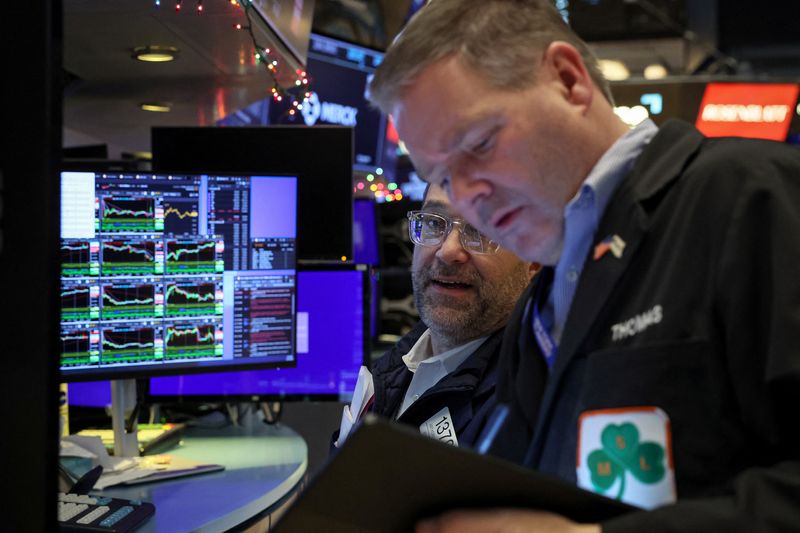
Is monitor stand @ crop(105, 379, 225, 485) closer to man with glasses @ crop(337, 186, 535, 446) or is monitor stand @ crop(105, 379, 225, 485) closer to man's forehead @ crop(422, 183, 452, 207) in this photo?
man with glasses @ crop(337, 186, 535, 446)

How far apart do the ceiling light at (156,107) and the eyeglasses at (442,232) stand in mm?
1548

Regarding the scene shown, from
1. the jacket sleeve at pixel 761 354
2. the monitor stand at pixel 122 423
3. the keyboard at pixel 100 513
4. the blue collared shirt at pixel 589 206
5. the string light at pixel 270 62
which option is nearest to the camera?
the jacket sleeve at pixel 761 354

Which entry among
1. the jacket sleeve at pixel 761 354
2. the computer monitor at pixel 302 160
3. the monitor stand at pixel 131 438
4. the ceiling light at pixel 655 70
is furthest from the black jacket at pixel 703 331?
the ceiling light at pixel 655 70

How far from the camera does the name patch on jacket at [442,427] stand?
1.78 meters

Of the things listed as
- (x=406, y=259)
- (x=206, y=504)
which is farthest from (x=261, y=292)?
(x=406, y=259)

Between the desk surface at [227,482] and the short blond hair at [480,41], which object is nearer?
the short blond hair at [480,41]

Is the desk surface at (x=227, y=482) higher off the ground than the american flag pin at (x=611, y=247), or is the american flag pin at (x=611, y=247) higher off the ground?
the american flag pin at (x=611, y=247)

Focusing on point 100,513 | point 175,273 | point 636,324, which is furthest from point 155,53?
point 636,324

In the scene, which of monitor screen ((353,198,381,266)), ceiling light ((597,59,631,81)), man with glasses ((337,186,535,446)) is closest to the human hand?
man with glasses ((337,186,535,446))

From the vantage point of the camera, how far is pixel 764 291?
2.97ft

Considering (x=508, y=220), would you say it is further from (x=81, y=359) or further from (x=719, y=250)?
(x=81, y=359)

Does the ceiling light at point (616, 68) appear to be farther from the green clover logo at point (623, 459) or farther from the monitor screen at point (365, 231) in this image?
the green clover logo at point (623, 459)

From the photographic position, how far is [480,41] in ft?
3.67

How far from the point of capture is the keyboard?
1.67 m
